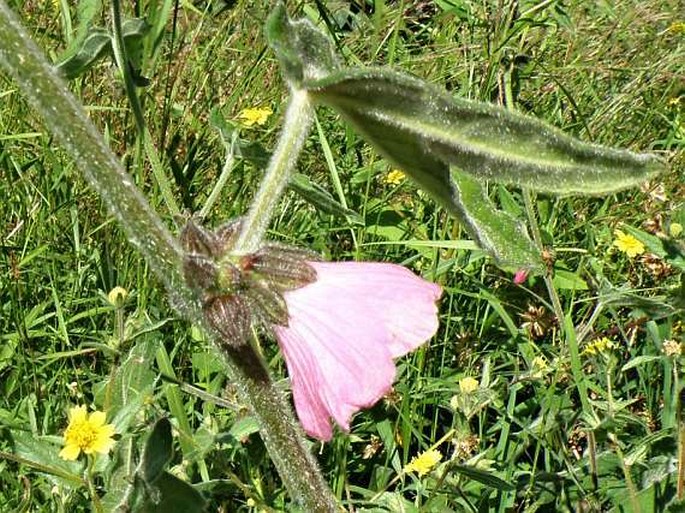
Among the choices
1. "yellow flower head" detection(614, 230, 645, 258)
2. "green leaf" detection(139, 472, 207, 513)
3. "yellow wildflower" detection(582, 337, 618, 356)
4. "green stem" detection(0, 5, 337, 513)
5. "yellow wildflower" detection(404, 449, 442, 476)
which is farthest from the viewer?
"yellow flower head" detection(614, 230, 645, 258)

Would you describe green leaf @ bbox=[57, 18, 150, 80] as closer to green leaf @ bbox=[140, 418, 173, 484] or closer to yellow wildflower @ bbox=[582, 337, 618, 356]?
green leaf @ bbox=[140, 418, 173, 484]

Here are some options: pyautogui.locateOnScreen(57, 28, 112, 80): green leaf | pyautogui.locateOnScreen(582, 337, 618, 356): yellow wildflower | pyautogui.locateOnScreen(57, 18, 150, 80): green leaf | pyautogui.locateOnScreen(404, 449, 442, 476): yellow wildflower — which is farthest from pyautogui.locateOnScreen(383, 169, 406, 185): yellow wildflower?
pyautogui.locateOnScreen(57, 28, 112, 80): green leaf

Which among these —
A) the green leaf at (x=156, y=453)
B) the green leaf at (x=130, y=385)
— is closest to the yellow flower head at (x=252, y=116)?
the green leaf at (x=130, y=385)

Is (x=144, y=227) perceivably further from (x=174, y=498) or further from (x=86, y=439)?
(x=86, y=439)

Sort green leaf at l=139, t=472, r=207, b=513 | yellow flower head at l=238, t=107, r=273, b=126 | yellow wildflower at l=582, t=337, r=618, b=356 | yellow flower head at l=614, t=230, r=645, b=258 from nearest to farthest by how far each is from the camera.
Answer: green leaf at l=139, t=472, r=207, b=513, yellow wildflower at l=582, t=337, r=618, b=356, yellow flower head at l=614, t=230, r=645, b=258, yellow flower head at l=238, t=107, r=273, b=126

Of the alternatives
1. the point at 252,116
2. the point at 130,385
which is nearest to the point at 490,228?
the point at 130,385

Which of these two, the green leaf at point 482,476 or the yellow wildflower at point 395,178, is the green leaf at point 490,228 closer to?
the green leaf at point 482,476

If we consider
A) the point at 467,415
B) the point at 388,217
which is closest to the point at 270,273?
the point at 467,415
